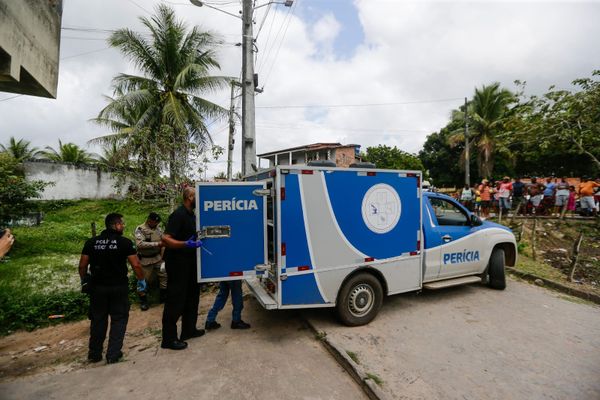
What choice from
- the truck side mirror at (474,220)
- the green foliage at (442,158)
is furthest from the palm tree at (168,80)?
the green foliage at (442,158)

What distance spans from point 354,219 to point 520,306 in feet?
11.6

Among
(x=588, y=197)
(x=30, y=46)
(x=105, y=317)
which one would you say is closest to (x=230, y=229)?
(x=105, y=317)

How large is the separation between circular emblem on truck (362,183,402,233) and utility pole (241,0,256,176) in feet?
15.8

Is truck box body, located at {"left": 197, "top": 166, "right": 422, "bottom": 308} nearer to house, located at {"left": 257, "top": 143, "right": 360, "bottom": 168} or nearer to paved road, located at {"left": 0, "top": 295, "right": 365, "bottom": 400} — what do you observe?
paved road, located at {"left": 0, "top": 295, "right": 365, "bottom": 400}

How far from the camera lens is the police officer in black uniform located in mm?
3688

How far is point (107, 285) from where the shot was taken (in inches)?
147

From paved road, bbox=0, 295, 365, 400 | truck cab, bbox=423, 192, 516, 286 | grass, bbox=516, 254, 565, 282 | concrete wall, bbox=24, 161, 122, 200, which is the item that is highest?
concrete wall, bbox=24, 161, 122, 200

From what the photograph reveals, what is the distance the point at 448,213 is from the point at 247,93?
6203 mm

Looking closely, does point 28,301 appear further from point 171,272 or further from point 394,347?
point 394,347

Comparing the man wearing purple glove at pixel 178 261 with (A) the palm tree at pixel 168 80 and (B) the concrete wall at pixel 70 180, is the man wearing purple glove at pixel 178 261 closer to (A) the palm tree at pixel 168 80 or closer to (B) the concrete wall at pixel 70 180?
(A) the palm tree at pixel 168 80

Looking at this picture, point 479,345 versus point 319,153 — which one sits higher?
point 319,153

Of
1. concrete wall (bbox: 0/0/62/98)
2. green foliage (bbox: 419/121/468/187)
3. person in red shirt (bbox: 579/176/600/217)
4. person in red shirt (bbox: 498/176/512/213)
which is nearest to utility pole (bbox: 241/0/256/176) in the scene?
concrete wall (bbox: 0/0/62/98)

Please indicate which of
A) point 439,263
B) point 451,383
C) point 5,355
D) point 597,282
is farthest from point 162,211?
point 597,282

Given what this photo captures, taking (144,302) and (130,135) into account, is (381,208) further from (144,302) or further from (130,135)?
(130,135)
